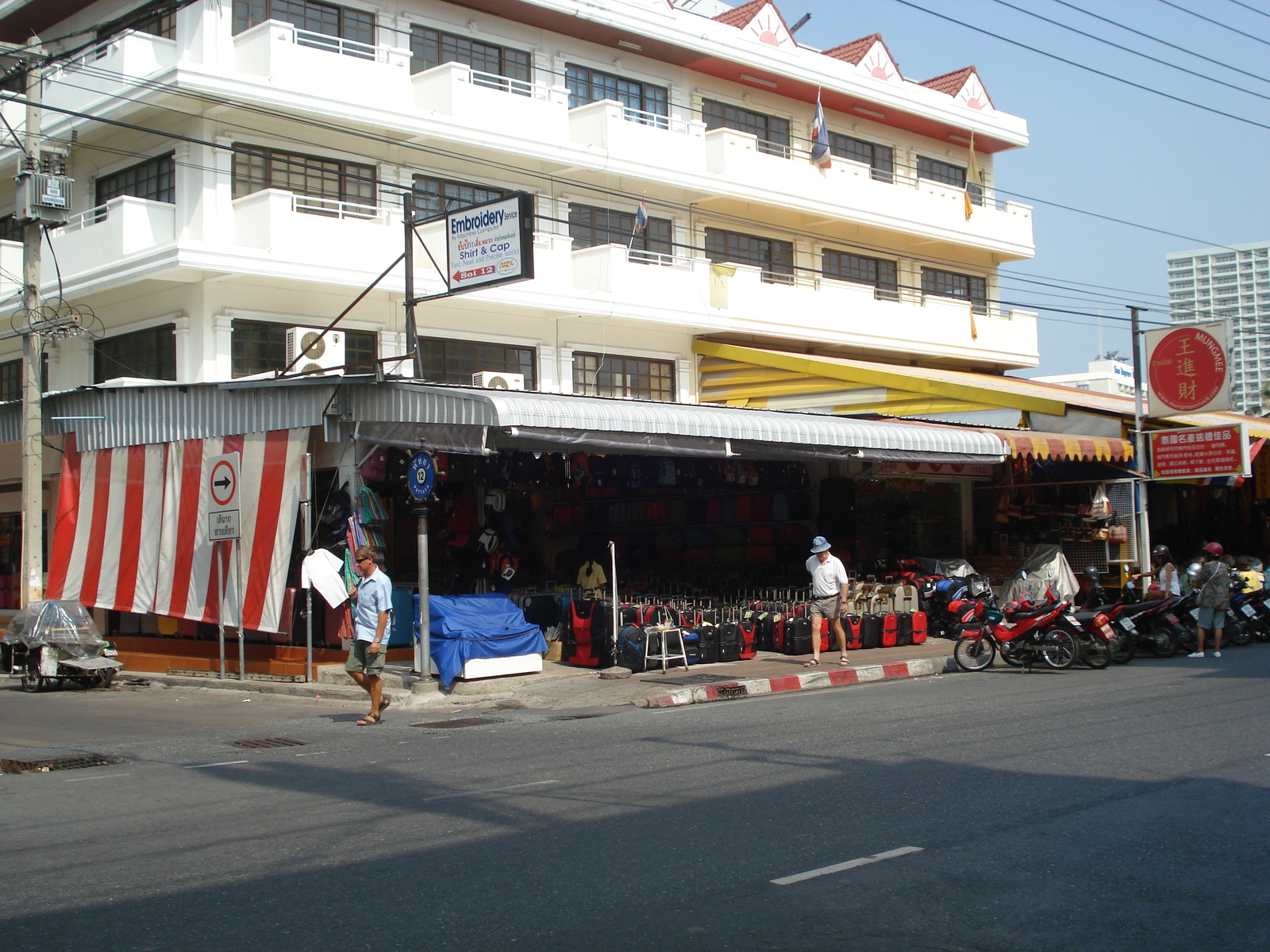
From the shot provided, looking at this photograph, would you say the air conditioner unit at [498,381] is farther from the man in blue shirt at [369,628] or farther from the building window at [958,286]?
the building window at [958,286]

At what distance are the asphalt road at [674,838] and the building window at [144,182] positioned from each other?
11210mm

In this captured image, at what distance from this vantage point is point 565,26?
23109mm

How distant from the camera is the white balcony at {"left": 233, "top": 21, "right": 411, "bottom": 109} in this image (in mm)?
18922

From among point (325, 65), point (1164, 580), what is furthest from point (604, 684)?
point (325, 65)

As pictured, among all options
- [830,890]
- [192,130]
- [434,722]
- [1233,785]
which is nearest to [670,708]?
[434,722]

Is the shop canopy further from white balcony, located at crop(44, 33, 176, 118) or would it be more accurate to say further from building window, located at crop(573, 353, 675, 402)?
building window, located at crop(573, 353, 675, 402)

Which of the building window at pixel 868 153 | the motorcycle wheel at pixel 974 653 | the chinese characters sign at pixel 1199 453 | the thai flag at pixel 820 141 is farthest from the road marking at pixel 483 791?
the building window at pixel 868 153

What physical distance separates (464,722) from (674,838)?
22.3ft

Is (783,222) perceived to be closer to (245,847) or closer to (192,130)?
(192,130)

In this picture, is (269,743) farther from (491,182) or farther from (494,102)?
(494,102)

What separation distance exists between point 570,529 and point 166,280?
8.63 m

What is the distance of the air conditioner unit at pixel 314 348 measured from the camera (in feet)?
58.7

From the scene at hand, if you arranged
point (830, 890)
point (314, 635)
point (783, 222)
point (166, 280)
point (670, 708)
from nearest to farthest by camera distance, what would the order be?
1. point (830, 890)
2. point (670, 708)
3. point (314, 635)
4. point (166, 280)
5. point (783, 222)

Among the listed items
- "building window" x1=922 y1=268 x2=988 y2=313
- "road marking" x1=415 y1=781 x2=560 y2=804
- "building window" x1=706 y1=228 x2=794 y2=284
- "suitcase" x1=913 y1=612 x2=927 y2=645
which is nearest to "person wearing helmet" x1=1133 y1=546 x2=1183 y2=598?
"suitcase" x1=913 y1=612 x2=927 y2=645
